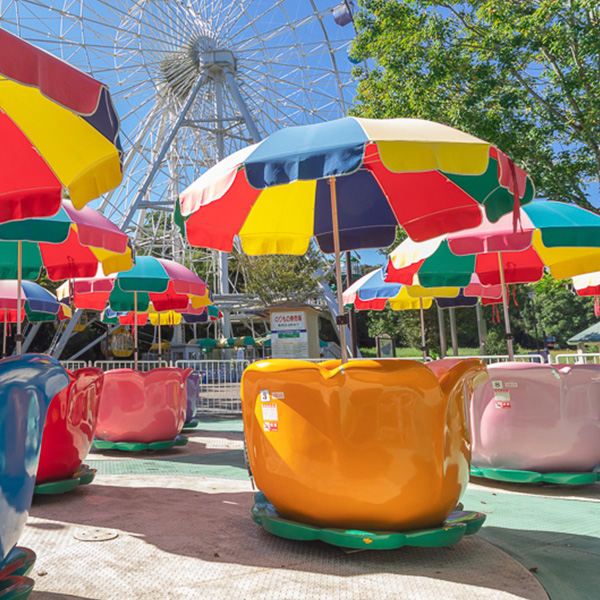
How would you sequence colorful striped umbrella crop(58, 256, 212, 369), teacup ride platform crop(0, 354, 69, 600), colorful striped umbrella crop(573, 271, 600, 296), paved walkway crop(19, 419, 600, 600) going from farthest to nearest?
colorful striped umbrella crop(573, 271, 600, 296) < colorful striped umbrella crop(58, 256, 212, 369) < paved walkway crop(19, 419, 600, 600) < teacup ride platform crop(0, 354, 69, 600)

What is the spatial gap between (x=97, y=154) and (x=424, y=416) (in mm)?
2469

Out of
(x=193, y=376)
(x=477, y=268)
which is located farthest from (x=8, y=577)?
(x=193, y=376)

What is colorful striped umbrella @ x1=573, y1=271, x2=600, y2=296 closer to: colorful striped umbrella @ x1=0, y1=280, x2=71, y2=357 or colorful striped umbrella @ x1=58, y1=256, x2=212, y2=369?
colorful striped umbrella @ x1=58, y1=256, x2=212, y2=369

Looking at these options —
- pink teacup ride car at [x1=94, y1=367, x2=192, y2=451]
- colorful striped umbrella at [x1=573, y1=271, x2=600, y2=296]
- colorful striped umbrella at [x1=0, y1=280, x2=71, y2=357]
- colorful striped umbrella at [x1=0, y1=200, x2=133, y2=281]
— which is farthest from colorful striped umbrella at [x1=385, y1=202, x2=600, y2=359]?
colorful striped umbrella at [x1=0, y1=280, x2=71, y2=357]

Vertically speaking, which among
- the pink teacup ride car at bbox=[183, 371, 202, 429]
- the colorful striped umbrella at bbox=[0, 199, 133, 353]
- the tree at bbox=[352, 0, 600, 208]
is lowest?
the pink teacup ride car at bbox=[183, 371, 202, 429]

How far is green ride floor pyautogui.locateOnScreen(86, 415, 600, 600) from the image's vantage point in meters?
3.13

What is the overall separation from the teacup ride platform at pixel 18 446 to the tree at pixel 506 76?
1152 cm

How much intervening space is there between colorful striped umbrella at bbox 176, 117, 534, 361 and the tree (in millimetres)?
8030

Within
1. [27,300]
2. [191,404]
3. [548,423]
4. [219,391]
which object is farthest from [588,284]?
[27,300]

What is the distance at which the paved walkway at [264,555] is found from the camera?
286 cm

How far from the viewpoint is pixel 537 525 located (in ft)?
13.5

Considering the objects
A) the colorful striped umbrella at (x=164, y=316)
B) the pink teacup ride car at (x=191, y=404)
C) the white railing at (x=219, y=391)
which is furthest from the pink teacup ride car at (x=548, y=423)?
the white railing at (x=219, y=391)

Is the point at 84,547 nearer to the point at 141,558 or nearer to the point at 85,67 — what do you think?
the point at 141,558

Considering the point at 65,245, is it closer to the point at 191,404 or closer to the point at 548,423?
the point at 191,404
